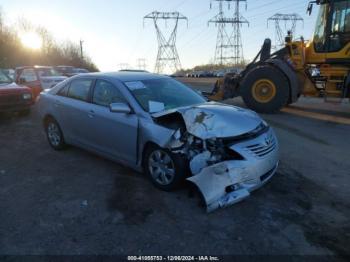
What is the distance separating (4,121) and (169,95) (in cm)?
720

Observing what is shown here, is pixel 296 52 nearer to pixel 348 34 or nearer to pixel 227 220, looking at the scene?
pixel 348 34

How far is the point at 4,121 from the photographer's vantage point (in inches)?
406

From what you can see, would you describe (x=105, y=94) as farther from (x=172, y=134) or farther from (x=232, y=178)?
(x=232, y=178)

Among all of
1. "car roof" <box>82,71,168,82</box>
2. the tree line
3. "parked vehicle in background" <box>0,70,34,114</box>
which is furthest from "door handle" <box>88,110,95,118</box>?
the tree line

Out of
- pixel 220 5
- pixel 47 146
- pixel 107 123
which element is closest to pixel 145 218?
pixel 107 123

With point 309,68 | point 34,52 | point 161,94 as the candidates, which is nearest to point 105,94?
point 161,94

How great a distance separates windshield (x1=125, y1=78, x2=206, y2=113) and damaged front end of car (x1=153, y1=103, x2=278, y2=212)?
1.21 feet

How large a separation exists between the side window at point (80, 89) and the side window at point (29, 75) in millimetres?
8252

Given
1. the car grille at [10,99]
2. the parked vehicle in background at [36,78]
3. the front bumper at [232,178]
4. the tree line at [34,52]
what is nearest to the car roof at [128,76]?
the front bumper at [232,178]

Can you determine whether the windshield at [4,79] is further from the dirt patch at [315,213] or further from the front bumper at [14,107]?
the dirt patch at [315,213]

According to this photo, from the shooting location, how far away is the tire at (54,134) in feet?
20.9

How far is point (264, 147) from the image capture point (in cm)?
422

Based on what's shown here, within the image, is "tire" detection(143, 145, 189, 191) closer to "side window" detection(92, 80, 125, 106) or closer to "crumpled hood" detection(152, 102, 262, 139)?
"crumpled hood" detection(152, 102, 262, 139)

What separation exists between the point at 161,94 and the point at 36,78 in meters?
9.92
